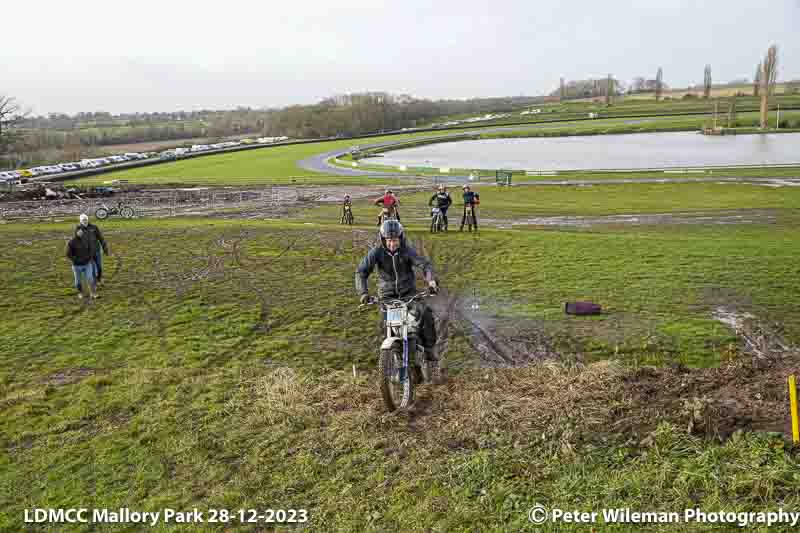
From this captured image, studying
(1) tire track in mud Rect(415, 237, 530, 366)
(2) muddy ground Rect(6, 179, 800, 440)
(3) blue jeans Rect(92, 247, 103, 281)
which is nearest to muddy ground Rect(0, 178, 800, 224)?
(1) tire track in mud Rect(415, 237, 530, 366)

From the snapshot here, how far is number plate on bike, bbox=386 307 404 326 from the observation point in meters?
7.87

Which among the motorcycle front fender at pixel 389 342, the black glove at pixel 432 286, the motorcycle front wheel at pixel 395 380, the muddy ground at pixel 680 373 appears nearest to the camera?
the muddy ground at pixel 680 373

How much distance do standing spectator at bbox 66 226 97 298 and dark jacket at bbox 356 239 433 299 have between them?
920 centimetres

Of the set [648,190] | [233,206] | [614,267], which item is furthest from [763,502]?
[648,190]

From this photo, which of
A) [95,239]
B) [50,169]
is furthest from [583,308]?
[50,169]

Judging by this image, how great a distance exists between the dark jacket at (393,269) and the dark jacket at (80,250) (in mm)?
9195

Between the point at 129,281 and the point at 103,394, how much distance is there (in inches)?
320

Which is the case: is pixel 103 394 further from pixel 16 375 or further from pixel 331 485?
pixel 331 485

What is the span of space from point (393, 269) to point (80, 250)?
968 centimetres

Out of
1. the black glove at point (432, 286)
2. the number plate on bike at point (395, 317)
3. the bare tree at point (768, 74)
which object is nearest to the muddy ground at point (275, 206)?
the black glove at point (432, 286)

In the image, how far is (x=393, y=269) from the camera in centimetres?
820

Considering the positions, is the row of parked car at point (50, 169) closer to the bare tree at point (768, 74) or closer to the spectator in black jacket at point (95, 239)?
the spectator in black jacket at point (95, 239)

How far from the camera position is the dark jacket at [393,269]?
26.9 feet

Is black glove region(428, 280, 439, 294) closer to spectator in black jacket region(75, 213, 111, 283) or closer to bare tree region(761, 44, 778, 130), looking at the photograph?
spectator in black jacket region(75, 213, 111, 283)
